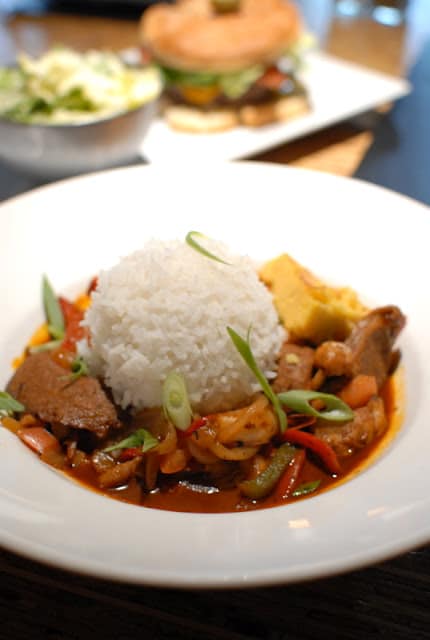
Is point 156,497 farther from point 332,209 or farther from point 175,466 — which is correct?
point 332,209

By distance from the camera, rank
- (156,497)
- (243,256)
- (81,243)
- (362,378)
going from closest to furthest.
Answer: (156,497)
(362,378)
(243,256)
(81,243)

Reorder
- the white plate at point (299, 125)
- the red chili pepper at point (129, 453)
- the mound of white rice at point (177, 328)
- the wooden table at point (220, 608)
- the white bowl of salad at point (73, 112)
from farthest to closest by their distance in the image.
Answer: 1. the white plate at point (299, 125)
2. the white bowl of salad at point (73, 112)
3. the mound of white rice at point (177, 328)
4. the red chili pepper at point (129, 453)
5. the wooden table at point (220, 608)

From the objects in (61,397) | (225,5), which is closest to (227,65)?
(225,5)

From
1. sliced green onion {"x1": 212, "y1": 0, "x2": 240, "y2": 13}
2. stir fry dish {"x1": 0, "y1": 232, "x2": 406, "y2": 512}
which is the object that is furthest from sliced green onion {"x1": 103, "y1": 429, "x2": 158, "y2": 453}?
sliced green onion {"x1": 212, "y1": 0, "x2": 240, "y2": 13}

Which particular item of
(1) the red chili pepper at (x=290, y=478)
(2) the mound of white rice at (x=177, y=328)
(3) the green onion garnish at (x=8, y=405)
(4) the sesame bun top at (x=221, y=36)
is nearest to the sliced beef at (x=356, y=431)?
(1) the red chili pepper at (x=290, y=478)

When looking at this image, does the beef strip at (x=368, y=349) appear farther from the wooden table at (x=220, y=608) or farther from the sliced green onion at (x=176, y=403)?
the wooden table at (x=220, y=608)

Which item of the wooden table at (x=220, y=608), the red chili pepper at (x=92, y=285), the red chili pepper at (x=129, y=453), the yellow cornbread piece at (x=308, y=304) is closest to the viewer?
the wooden table at (x=220, y=608)

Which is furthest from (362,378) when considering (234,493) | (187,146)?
Result: (187,146)
